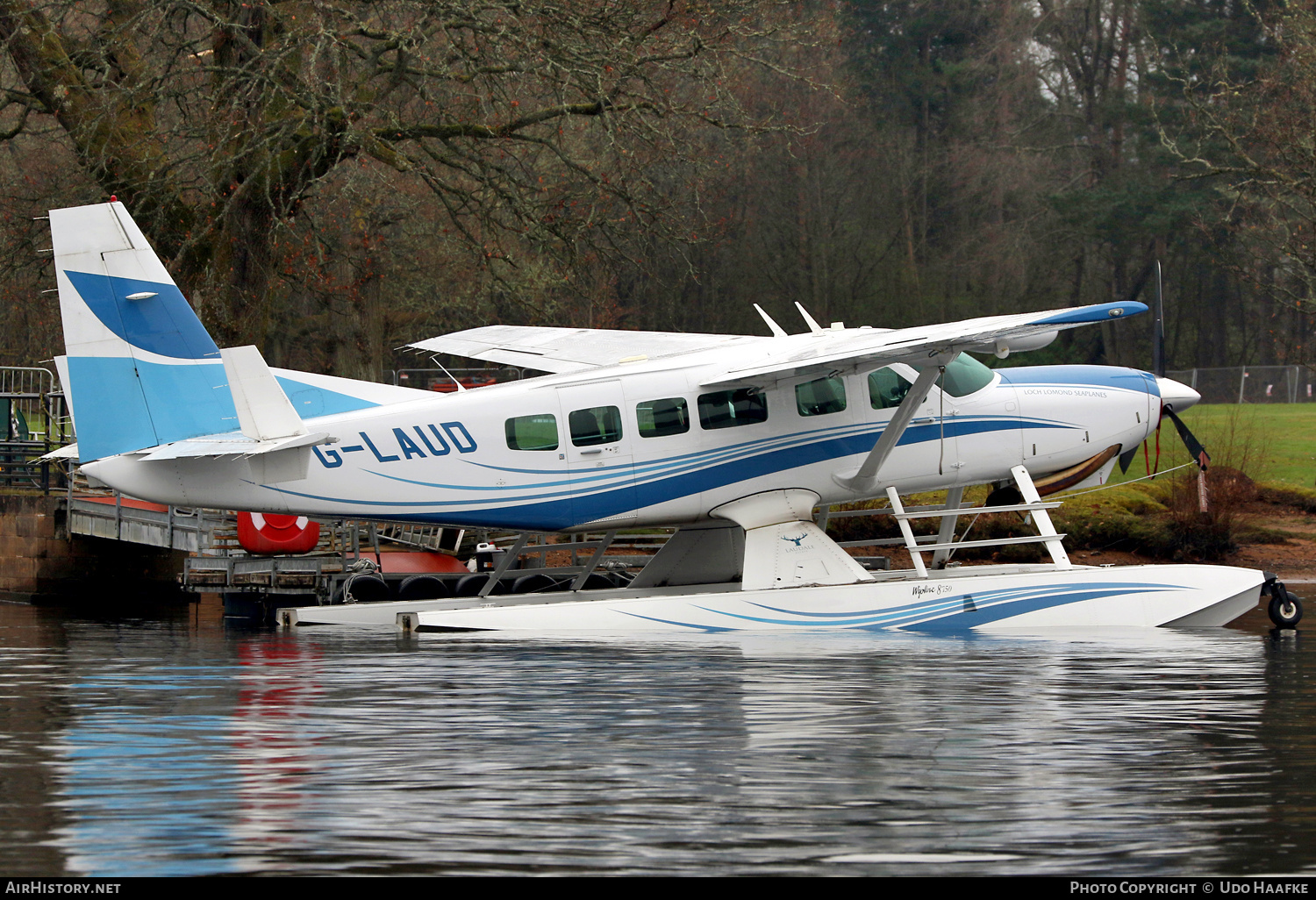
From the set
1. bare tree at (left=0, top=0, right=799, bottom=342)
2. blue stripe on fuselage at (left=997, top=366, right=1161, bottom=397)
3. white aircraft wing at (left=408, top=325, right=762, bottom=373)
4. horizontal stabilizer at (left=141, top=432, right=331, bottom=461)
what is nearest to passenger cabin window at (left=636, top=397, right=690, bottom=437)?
white aircraft wing at (left=408, top=325, right=762, bottom=373)

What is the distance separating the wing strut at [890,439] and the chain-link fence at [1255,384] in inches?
1406

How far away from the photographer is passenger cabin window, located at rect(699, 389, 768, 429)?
1503 cm

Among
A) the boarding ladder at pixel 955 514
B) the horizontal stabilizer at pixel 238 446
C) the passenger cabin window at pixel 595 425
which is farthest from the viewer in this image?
the passenger cabin window at pixel 595 425

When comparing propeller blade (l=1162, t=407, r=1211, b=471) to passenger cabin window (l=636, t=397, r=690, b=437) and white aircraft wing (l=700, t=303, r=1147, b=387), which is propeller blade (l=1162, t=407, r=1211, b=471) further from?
passenger cabin window (l=636, t=397, r=690, b=437)

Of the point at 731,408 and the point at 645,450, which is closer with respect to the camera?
the point at 645,450

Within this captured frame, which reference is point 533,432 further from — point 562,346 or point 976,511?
point 976,511

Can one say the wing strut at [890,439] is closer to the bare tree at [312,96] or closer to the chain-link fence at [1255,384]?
the bare tree at [312,96]

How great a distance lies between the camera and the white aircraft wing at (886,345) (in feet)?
45.0

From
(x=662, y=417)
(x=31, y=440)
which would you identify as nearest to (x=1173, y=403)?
(x=662, y=417)

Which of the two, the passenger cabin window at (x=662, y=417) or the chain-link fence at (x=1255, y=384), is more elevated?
the chain-link fence at (x=1255, y=384)

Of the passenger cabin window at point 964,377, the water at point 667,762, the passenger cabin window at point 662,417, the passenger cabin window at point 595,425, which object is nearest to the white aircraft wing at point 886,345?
the passenger cabin window at point 662,417

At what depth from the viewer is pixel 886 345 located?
556 inches

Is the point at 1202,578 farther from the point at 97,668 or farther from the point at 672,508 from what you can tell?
the point at 97,668

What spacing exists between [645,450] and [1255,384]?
38817 mm
